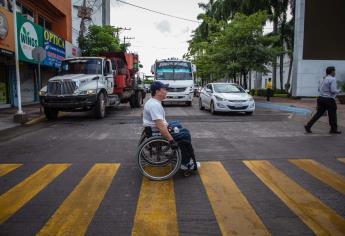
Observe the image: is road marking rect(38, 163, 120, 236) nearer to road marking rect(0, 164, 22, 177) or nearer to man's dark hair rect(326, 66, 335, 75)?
road marking rect(0, 164, 22, 177)

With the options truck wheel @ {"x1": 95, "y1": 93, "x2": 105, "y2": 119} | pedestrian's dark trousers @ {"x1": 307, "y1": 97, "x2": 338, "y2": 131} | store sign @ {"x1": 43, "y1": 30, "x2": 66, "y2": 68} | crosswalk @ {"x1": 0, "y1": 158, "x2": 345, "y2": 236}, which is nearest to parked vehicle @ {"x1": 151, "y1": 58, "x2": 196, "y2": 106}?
store sign @ {"x1": 43, "y1": 30, "x2": 66, "y2": 68}

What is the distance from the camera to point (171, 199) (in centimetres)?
509

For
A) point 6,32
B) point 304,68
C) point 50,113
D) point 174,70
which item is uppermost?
point 6,32

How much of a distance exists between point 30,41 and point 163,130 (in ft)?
58.9

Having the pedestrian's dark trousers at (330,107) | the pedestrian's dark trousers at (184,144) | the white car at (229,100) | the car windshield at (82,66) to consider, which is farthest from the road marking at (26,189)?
the white car at (229,100)

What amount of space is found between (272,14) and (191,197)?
3992 cm

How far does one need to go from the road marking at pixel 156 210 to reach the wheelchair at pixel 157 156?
23cm

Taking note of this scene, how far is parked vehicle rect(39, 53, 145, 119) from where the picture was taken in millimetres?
14922

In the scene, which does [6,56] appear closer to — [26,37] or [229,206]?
[26,37]

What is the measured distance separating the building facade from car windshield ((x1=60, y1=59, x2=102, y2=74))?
1.43 m

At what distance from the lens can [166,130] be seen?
595 cm

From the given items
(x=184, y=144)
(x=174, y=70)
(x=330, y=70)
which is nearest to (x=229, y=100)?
(x=330, y=70)

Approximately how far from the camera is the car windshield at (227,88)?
735 inches

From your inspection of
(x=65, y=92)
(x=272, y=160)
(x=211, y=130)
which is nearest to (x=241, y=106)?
(x=211, y=130)
